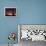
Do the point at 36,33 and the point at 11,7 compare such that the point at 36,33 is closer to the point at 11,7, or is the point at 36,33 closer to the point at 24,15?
the point at 24,15

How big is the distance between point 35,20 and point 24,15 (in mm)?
379

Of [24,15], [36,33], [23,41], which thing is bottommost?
[23,41]

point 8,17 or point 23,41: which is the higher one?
point 8,17

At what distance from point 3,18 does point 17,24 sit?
475 mm

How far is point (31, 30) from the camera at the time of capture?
396 cm

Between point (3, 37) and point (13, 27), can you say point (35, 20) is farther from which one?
point (3, 37)

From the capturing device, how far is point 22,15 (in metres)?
4.05

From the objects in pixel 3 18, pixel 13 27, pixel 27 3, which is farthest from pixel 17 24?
pixel 27 3

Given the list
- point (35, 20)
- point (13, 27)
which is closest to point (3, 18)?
point (13, 27)

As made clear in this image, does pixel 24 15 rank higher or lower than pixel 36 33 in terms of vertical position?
higher

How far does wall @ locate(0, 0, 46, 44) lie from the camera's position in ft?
13.3

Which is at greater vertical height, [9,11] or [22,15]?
[9,11]

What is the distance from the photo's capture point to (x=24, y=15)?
4.05 metres

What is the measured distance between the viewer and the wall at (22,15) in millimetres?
4039
